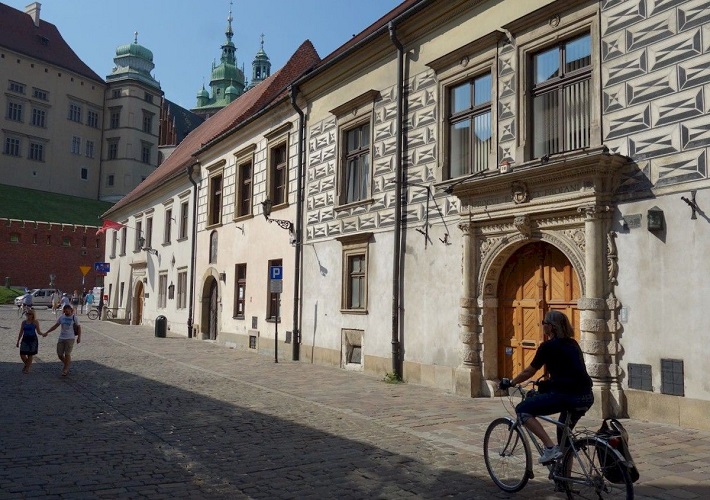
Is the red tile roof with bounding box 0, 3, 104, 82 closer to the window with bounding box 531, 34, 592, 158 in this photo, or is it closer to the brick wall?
the brick wall

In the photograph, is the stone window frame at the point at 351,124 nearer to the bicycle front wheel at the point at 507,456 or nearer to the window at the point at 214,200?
the bicycle front wheel at the point at 507,456

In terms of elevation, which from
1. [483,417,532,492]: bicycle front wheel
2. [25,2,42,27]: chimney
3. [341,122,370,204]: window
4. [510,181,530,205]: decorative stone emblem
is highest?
[25,2,42,27]: chimney

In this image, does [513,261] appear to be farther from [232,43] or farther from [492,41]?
[232,43]

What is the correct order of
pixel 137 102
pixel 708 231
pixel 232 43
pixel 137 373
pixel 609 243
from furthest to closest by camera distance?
pixel 232 43 → pixel 137 102 → pixel 137 373 → pixel 609 243 → pixel 708 231

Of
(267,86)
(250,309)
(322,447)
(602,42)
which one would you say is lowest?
(322,447)

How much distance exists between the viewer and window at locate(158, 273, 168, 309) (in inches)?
1259

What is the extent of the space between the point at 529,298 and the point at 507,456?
597 cm

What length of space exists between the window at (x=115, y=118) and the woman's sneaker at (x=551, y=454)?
8309 cm

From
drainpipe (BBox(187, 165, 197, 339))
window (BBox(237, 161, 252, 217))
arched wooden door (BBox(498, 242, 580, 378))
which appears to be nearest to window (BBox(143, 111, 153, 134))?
drainpipe (BBox(187, 165, 197, 339))

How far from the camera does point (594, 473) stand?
527 cm

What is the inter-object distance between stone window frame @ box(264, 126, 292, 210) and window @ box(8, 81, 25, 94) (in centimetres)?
6297

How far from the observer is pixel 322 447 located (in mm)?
7812

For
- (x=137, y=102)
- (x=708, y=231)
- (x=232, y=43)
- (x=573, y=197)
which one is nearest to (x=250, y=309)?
(x=573, y=197)

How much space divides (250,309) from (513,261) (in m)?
12.0
